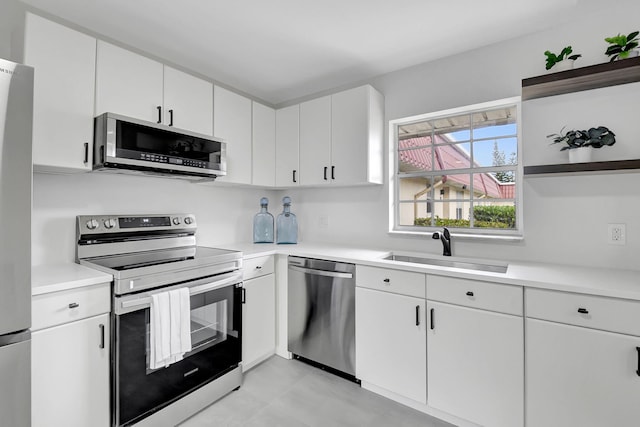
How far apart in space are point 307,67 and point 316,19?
2.16 feet

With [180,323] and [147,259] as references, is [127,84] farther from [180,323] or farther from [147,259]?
[180,323]

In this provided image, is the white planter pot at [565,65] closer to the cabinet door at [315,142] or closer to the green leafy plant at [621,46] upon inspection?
the green leafy plant at [621,46]

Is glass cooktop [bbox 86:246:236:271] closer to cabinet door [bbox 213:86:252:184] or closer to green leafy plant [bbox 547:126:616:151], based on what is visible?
cabinet door [bbox 213:86:252:184]

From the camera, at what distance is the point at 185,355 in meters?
1.82

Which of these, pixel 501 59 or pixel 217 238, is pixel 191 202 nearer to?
pixel 217 238

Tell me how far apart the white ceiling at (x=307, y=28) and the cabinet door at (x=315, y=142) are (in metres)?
0.33

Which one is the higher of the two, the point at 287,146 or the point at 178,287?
the point at 287,146

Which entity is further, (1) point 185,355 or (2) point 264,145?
(2) point 264,145

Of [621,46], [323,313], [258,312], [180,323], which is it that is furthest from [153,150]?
[621,46]

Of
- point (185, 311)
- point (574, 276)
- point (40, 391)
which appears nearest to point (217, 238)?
point (185, 311)

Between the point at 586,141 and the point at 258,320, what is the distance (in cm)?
253

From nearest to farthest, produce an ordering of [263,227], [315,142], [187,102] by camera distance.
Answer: [187,102] < [315,142] < [263,227]

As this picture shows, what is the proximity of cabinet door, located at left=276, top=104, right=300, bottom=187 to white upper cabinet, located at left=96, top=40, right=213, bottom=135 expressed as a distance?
75 cm

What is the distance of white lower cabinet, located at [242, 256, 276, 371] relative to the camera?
7.63 ft
